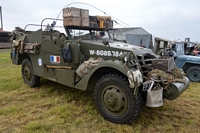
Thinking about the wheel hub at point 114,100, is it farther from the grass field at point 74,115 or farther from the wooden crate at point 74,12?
the wooden crate at point 74,12

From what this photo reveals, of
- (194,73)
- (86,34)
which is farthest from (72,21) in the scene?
(194,73)

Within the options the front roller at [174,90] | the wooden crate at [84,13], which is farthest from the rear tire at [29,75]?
the front roller at [174,90]

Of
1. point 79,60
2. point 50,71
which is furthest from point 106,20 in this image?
point 50,71

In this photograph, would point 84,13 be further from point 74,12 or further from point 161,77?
point 161,77

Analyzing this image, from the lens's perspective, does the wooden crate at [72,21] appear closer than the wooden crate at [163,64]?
No

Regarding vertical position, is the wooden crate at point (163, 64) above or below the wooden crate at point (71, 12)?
below

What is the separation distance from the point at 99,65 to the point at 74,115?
1110 millimetres

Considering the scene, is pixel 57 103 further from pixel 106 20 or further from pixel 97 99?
pixel 106 20

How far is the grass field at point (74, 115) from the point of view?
9.87ft

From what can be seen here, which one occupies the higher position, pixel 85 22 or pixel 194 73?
pixel 85 22

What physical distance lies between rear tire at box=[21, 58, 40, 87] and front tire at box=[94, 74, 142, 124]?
2.65m

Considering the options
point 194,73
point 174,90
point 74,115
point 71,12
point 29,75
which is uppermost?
point 71,12

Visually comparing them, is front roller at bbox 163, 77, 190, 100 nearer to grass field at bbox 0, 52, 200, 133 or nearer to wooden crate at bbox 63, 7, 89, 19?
grass field at bbox 0, 52, 200, 133

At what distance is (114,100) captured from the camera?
10.2 feet
